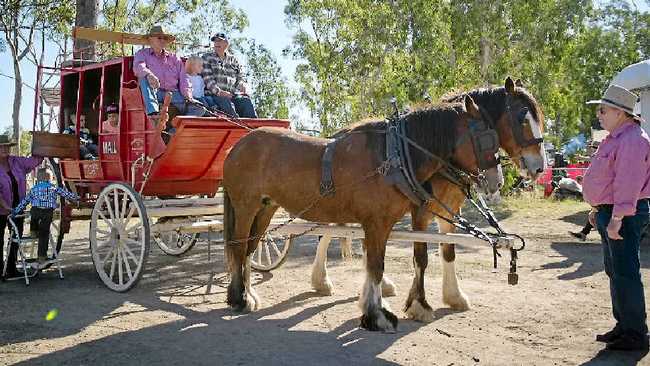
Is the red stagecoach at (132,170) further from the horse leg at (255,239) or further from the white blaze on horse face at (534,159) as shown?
the white blaze on horse face at (534,159)

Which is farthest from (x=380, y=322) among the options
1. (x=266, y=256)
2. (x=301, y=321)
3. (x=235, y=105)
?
(x=235, y=105)

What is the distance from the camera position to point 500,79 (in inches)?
757

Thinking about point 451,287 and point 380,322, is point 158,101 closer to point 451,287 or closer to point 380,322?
point 380,322

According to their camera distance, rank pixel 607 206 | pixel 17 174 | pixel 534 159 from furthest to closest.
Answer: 1. pixel 17 174
2. pixel 534 159
3. pixel 607 206

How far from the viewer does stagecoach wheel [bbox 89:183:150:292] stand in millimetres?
6598

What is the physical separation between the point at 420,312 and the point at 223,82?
3776 millimetres

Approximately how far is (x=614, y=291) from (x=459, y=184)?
59.1 inches

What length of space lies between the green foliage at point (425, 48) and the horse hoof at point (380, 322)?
1416cm

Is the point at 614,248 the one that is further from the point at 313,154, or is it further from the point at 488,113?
the point at 313,154

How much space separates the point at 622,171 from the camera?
14.2ft

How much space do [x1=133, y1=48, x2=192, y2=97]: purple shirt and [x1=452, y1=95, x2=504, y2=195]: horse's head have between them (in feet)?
11.3

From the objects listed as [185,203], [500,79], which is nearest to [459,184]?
[185,203]

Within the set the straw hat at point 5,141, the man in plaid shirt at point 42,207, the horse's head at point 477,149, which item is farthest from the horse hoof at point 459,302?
the straw hat at point 5,141

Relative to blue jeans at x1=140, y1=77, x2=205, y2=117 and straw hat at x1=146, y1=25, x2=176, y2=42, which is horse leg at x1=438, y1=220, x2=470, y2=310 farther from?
straw hat at x1=146, y1=25, x2=176, y2=42
